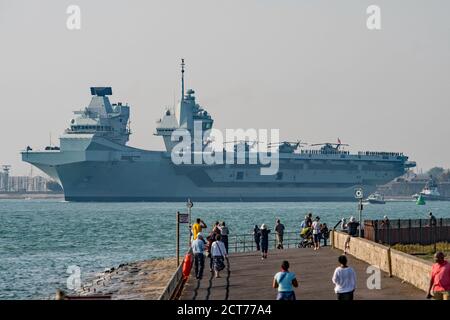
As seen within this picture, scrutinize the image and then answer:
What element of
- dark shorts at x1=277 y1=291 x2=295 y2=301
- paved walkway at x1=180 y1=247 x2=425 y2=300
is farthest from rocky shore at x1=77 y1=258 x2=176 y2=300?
dark shorts at x1=277 y1=291 x2=295 y2=301

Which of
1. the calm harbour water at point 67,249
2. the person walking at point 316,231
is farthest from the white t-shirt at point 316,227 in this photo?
the calm harbour water at point 67,249

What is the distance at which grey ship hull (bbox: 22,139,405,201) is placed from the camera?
166 meters

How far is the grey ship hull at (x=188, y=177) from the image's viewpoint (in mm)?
165750

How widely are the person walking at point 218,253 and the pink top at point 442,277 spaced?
448 inches

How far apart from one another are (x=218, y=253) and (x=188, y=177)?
468 feet

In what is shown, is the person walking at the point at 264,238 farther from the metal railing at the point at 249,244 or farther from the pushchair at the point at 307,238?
the metal railing at the point at 249,244

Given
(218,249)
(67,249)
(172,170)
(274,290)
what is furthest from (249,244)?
(172,170)

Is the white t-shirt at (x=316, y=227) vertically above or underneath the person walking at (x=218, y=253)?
above

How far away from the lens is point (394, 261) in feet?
94.1

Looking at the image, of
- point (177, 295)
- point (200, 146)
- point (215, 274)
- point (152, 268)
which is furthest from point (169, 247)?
point (200, 146)

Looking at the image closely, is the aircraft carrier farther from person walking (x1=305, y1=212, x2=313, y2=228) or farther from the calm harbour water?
person walking (x1=305, y1=212, x2=313, y2=228)

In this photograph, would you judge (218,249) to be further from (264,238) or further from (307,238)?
(307,238)

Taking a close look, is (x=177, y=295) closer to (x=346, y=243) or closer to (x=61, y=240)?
(x=346, y=243)
